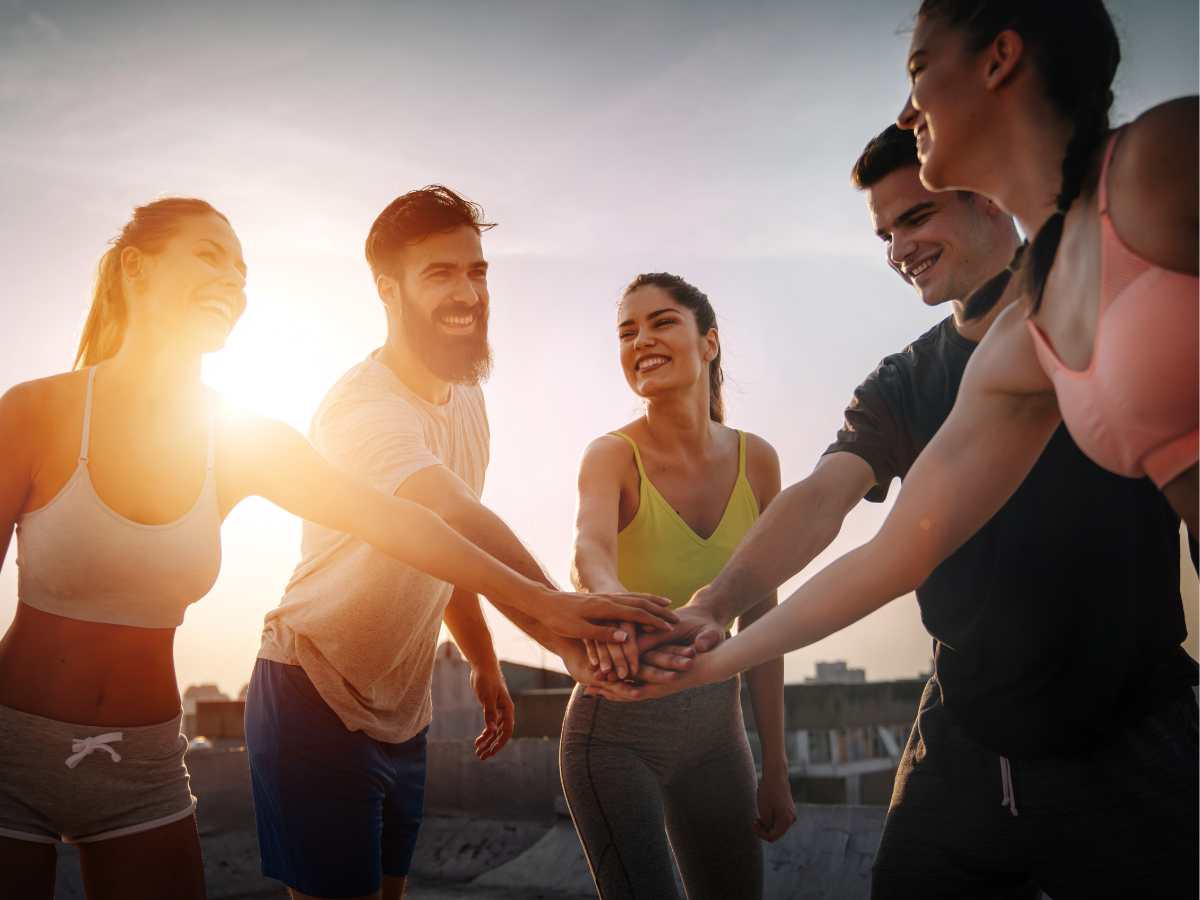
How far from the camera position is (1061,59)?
5.71 ft

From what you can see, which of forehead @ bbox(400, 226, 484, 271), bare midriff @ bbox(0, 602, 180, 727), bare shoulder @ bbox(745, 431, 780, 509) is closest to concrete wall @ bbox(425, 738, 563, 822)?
bare shoulder @ bbox(745, 431, 780, 509)

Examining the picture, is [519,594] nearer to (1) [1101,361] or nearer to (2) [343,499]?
(2) [343,499]

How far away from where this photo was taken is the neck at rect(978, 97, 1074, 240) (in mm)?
1662

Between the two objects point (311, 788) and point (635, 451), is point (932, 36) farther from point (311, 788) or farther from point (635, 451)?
point (311, 788)

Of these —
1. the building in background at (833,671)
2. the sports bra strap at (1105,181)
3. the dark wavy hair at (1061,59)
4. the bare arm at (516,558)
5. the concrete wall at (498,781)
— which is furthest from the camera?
the building in background at (833,671)

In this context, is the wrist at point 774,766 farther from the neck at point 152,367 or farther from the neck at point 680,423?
the neck at point 152,367

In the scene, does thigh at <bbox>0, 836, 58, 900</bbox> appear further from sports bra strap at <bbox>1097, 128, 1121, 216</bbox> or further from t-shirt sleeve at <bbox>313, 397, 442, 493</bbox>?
sports bra strap at <bbox>1097, 128, 1121, 216</bbox>

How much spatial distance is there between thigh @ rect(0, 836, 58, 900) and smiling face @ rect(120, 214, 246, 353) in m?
1.39

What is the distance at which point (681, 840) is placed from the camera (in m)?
3.36

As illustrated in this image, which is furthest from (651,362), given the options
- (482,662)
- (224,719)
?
(224,719)

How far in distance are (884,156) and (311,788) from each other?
105 inches

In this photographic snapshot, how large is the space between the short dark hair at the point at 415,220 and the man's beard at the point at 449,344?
8.9 inches

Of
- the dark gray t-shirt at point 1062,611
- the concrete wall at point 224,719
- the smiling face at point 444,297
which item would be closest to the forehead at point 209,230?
the smiling face at point 444,297

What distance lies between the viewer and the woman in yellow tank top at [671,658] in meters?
3.12
